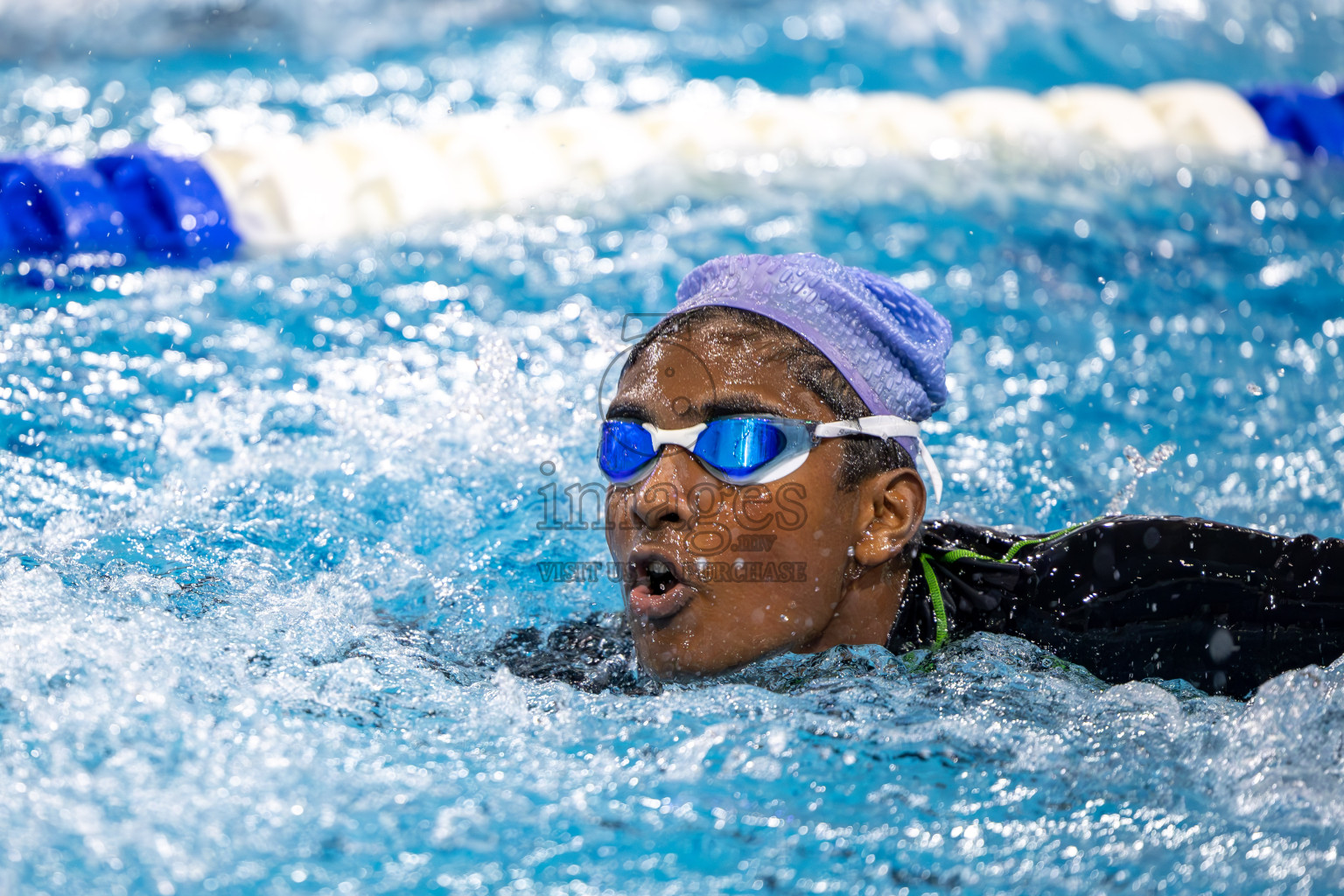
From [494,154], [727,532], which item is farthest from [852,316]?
[494,154]

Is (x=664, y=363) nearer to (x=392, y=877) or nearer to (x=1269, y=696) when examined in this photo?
(x=392, y=877)

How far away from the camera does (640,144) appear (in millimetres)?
5113

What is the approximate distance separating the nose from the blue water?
0.28 meters

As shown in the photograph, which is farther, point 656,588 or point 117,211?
point 117,211

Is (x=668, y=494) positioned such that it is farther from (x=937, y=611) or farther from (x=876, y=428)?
(x=937, y=611)

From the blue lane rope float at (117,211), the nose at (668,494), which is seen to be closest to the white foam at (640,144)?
the blue lane rope float at (117,211)

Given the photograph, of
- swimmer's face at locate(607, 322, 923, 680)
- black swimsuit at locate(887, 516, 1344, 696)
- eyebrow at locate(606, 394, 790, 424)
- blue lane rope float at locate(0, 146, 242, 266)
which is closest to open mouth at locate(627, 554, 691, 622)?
swimmer's face at locate(607, 322, 923, 680)

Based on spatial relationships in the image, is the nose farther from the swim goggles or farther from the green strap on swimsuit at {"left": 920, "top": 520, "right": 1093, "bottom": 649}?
the green strap on swimsuit at {"left": 920, "top": 520, "right": 1093, "bottom": 649}

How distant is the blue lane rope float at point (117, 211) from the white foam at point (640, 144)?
0.37 feet

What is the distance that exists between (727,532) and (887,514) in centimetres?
31

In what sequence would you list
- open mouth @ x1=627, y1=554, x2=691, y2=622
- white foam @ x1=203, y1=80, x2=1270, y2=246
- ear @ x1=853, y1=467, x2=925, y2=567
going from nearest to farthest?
open mouth @ x1=627, y1=554, x2=691, y2=622 → ear @ x1=853, y1=467, x2=925, y2=567 → white foam @ x1=203, y1=80, x2=1270, y2=246

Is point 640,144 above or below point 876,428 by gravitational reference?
above

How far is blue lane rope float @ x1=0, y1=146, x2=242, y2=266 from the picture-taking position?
3988 mm

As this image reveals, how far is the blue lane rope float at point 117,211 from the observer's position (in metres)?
3.99
